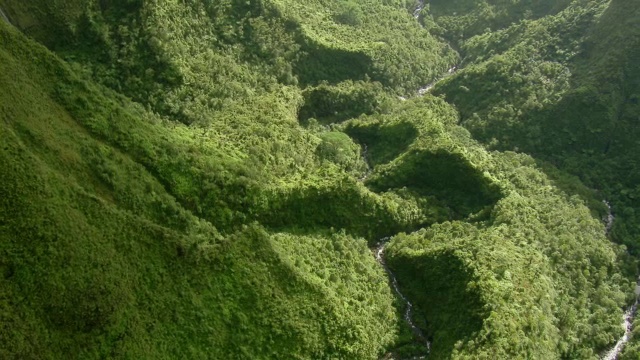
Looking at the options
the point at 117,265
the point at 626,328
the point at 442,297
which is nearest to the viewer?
the point at 117,265

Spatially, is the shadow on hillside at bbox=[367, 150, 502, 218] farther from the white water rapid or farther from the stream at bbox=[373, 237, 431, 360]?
the white water rapid

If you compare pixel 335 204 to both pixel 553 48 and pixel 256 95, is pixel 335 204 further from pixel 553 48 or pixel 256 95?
pixel 553 48

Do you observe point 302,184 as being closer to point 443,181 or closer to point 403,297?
point 403,297

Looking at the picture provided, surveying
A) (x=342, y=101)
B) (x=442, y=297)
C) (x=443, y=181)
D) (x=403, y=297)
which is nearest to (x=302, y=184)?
(x=403, y=297)

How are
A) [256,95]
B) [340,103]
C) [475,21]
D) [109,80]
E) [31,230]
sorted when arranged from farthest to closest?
1. [475,21]
2. [340,103]
3. [256,95]
4. [109,80]
5. [31,230]

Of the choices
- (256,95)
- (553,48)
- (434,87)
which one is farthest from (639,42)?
(256,95)

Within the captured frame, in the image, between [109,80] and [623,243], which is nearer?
[109,80]

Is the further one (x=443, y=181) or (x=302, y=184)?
(x=443, y=181)

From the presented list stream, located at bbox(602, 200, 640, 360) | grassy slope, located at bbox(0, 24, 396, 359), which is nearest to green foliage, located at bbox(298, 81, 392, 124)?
grassy slope, located at bbox(0, 24, 396, 359)
